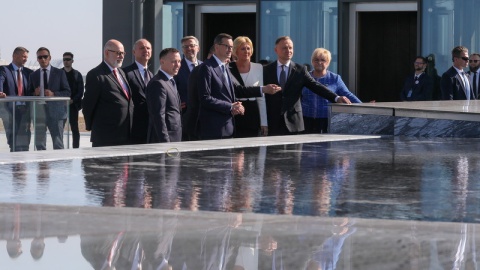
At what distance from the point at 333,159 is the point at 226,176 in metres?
1.32

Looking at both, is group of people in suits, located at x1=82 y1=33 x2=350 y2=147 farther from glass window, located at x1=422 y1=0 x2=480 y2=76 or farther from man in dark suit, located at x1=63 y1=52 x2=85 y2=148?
glass window, located at x1=422 y1=0 x2=480 y2=76

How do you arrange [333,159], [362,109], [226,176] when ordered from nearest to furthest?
1. [226,176]
2. [333,159]
3. [362,109]

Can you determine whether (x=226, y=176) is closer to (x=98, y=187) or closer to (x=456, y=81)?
(x=98, y=187)

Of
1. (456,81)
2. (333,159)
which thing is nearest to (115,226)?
(333,159)

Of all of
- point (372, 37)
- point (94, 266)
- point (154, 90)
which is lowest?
point (94, 266)

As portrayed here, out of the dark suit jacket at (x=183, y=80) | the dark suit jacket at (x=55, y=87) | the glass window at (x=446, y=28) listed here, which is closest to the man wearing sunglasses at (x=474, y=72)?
the glass window at (x=446, y=28)

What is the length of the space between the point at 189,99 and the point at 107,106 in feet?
2.53

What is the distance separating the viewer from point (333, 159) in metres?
7.12

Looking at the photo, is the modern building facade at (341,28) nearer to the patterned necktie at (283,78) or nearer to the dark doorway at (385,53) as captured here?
the dark doorway at (385,53)

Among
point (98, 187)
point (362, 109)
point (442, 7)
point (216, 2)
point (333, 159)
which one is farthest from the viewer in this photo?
point (216, 2)

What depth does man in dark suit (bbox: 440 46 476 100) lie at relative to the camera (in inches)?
609

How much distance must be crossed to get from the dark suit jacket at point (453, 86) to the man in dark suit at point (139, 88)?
19.1 ft

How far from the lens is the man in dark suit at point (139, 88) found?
10547mm

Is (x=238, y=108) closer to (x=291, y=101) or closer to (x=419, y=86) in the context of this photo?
(x=291, y=101)
